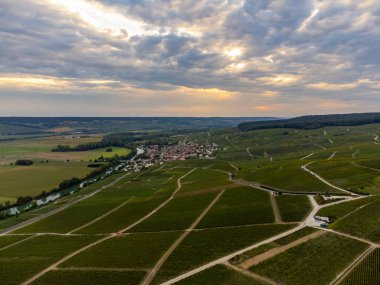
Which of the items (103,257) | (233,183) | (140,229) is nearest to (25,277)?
(103,257)

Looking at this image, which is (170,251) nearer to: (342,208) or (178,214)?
(178,214)

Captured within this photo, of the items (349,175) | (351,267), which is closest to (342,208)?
(351,267)

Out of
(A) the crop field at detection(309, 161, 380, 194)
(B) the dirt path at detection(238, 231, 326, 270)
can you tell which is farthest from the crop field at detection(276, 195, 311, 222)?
(A) the crop field at detection(309, 161, 380, 194)

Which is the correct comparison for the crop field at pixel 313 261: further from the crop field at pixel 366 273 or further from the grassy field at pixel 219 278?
the grassy field at pixel 219 278

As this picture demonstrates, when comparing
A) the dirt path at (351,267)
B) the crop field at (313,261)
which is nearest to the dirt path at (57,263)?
the crop field at (313,261)

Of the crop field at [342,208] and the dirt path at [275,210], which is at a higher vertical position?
the crop field at [342,208]
